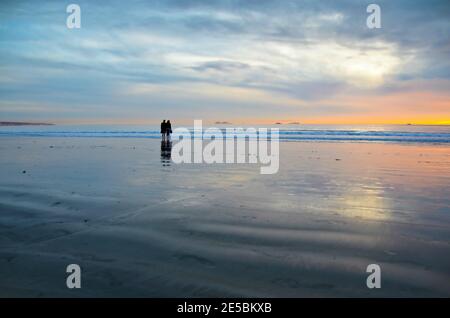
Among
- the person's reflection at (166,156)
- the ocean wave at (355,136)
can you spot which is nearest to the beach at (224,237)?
the person's reflection at (166,156)

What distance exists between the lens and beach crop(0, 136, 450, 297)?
12.7ft

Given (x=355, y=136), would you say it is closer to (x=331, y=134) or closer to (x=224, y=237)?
(x=331, y=134)

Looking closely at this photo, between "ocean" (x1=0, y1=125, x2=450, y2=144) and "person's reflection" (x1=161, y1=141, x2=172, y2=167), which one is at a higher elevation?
"ocean" (x1=0, y1=125, x2=450, y2=144)

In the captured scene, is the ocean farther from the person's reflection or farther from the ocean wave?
the person's reflection

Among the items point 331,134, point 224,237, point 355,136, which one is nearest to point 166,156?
point 224,237

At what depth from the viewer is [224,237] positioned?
17.7 feet

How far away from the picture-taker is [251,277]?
13.2ft

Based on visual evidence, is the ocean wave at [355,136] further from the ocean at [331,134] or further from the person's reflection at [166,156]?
the person's reflection at [166,156]

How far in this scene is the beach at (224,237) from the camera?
3857mm

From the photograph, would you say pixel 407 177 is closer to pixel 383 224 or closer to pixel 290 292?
pixel 383 224

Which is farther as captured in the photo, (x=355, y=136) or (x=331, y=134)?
(x=331, y=134)

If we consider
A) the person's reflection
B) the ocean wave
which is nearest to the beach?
the person's reflection

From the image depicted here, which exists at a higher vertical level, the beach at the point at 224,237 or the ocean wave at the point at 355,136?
the ocean wave at the point at 355,136

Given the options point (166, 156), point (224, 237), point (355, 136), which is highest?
point (355, 136)
